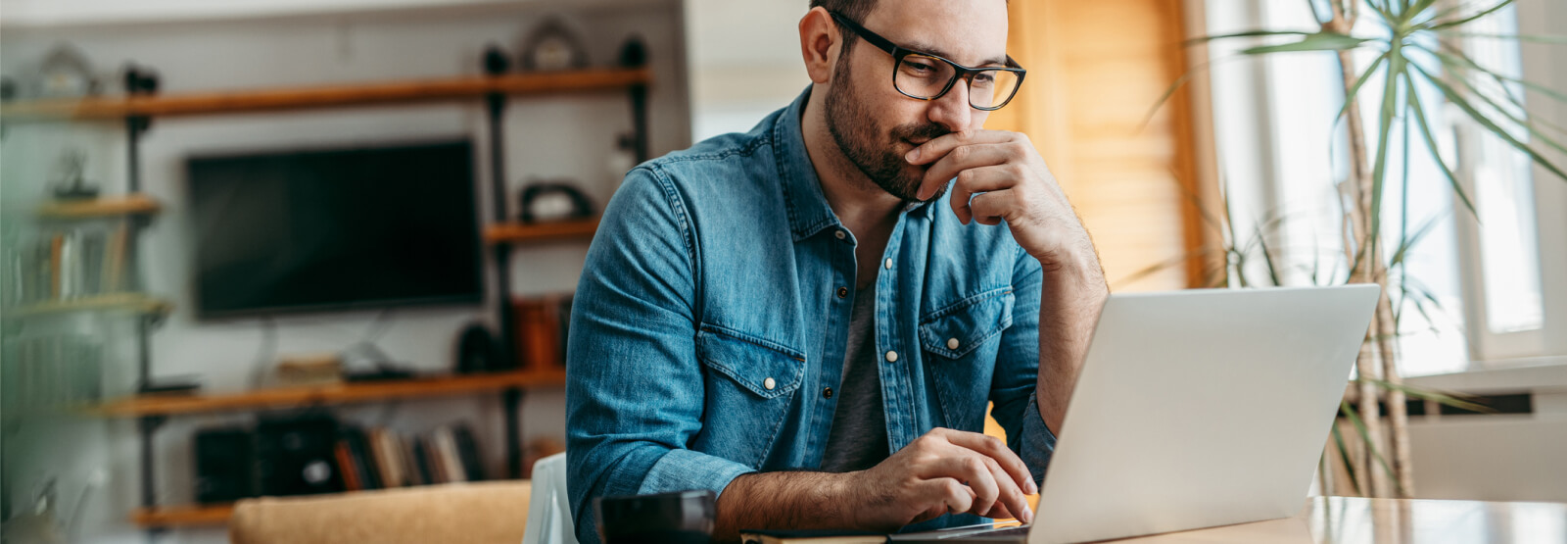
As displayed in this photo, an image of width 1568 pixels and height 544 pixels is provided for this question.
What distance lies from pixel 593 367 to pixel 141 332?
3703mm

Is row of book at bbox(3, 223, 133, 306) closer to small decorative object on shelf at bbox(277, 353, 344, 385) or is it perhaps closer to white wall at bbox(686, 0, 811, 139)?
small decorative object on shelf at bbox(277, 353, 344, 385)

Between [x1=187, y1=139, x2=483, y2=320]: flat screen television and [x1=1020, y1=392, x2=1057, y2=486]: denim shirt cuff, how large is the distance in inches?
125

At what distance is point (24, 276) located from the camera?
3.15 feet

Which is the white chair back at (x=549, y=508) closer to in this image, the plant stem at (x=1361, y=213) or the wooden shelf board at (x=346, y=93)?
the plant stem at (x=1361, y=213)

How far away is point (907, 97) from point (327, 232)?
3382 millimetres

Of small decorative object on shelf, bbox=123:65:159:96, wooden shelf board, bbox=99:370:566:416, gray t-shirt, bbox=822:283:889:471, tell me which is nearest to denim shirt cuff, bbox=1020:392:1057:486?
gray t-shirt, bbox=822:283:889:471

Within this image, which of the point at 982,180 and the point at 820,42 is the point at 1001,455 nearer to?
the point at 982,180

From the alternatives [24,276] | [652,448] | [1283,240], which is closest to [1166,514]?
[652,448]

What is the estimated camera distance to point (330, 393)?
3783mm

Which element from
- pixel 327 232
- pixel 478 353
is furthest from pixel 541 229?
pixel 327 232

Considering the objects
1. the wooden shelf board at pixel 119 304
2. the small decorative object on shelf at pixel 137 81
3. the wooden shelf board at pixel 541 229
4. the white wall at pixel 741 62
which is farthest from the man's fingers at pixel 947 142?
the small decorative object on shelf at pixel 137 81

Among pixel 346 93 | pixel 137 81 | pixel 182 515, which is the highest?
pixel 137 81

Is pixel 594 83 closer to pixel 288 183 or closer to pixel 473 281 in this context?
pixel 473 281

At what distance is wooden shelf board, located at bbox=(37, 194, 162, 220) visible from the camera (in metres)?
3.83
